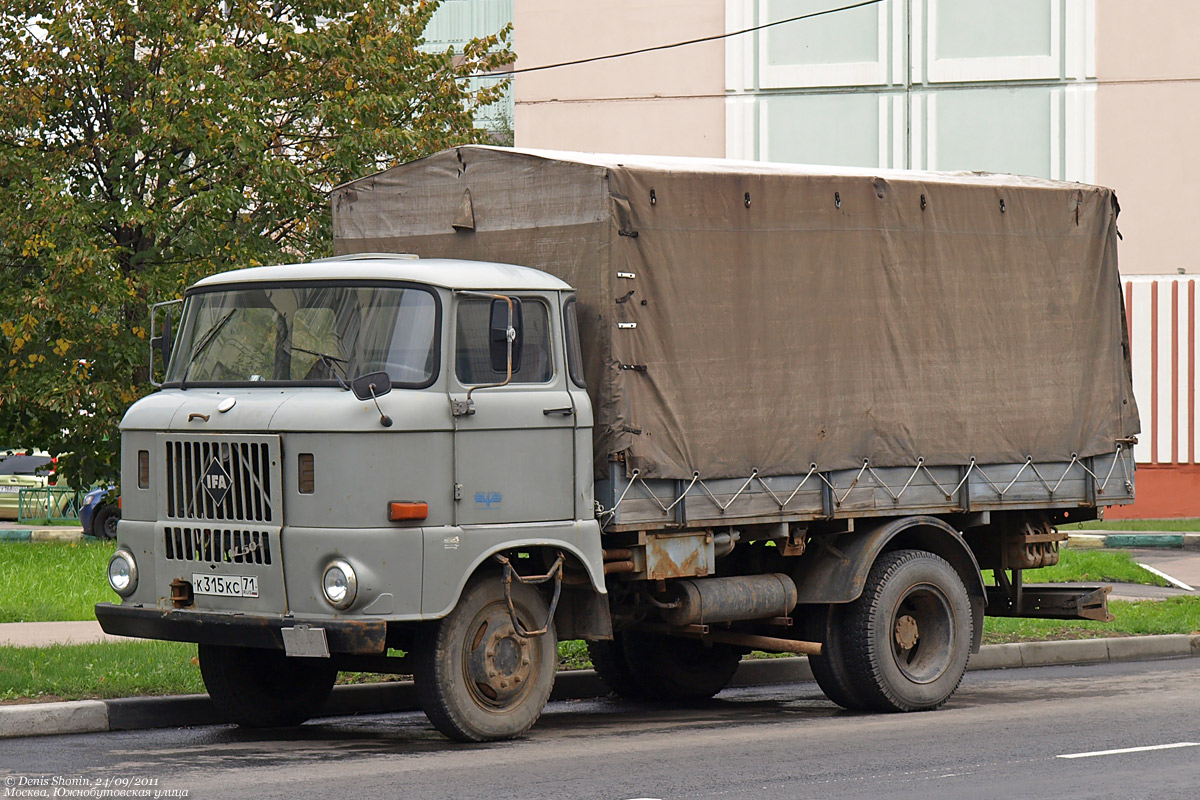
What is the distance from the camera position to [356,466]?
8664 millimetres

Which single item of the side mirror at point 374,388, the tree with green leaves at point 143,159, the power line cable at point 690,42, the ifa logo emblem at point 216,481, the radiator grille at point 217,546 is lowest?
the radiator grille at point 217,546

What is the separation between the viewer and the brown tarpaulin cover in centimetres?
979

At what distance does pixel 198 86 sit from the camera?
21.4 metres

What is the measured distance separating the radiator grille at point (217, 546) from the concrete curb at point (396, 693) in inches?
44.3

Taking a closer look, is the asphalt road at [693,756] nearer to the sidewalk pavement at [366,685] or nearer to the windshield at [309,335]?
the sidewalk pavement at [366,685]

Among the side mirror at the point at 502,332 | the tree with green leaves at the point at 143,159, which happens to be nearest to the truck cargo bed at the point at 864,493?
the side mirror at the point at 502,332

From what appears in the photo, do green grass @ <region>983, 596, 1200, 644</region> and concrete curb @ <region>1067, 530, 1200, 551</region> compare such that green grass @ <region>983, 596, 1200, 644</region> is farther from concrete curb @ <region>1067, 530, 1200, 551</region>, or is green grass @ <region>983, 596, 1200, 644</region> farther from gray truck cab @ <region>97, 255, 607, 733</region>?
concrete curb @ <region>1067, 530, 1200, 551</region>

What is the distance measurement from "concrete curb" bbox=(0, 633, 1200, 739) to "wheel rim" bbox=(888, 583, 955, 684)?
1651 mm

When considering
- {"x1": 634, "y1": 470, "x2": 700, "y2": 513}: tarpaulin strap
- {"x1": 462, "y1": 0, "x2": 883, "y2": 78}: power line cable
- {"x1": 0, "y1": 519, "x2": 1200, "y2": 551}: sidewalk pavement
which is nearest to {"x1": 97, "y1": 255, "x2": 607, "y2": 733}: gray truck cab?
{"x1": 634, "y1": 470, "x2": 700, "y2": 513}: tarpaulin strap

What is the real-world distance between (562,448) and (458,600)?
105 cm

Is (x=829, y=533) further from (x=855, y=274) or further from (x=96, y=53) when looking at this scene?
(x=96, y=53)

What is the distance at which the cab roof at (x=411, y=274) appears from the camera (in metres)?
9.14

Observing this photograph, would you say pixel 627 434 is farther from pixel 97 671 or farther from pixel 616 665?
pixel 97 671

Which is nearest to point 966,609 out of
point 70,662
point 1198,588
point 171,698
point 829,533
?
point 829,533
